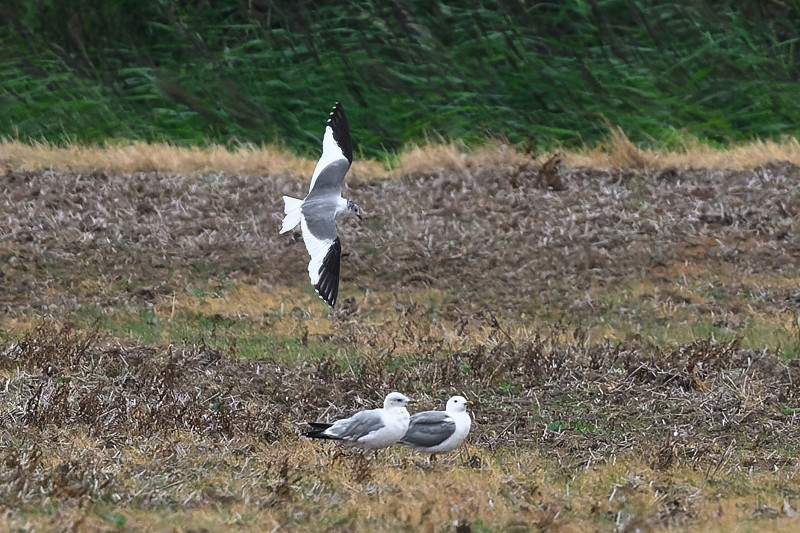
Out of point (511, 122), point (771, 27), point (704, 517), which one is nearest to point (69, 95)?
point (511, 122)

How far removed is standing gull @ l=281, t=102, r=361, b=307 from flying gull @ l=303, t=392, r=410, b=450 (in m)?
1.76

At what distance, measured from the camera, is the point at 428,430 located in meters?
8.32

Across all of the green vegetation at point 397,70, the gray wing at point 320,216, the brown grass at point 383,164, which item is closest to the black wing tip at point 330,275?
the gray wing at point 320,216

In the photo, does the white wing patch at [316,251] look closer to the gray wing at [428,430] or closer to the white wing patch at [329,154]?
the white wing patch at [329,154]

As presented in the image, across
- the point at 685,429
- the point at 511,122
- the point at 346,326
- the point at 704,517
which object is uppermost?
the point at 704,517

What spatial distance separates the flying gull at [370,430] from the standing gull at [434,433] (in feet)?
0.35

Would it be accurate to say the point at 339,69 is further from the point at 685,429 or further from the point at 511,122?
the point at 685,429

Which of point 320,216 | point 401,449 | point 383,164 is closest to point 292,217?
point 320,216

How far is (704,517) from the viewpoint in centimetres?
745

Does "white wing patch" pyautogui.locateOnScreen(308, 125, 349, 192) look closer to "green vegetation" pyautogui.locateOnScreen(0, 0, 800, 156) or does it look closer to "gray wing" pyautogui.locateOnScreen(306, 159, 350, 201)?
"gray wing" pyautogui.locateOnScreen(306, 159, 350, 201)

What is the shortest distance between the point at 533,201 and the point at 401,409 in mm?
12180

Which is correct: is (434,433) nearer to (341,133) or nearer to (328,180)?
(328,180)

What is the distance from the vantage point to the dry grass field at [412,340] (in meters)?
7.57

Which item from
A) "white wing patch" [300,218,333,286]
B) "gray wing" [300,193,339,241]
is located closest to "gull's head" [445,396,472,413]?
"white wing patch" [300,218,333,286]
